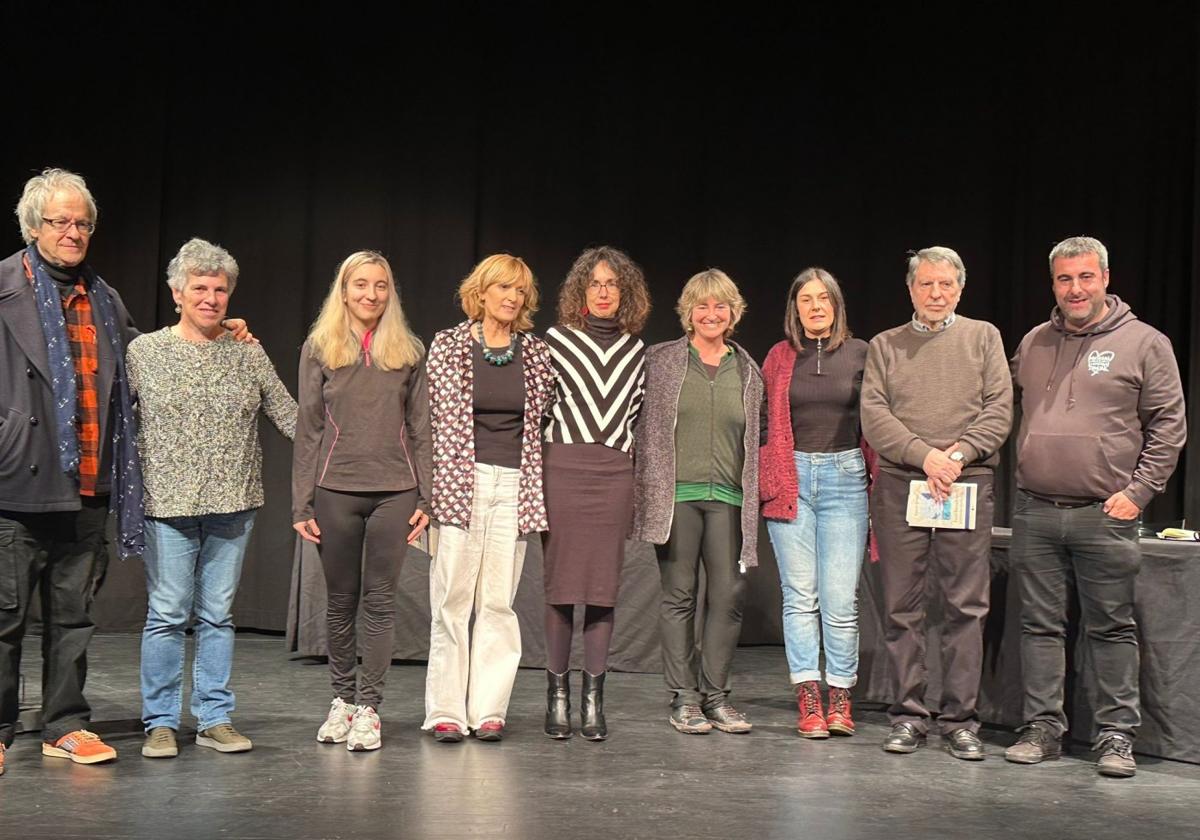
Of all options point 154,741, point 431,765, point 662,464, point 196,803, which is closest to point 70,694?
point 154,741

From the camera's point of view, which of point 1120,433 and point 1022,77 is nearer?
point 1120,433

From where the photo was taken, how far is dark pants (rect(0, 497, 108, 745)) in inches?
135

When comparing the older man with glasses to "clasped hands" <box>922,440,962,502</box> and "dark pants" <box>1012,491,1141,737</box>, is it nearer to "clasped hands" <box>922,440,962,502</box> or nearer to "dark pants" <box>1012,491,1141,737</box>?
"clasped hands" <box>922,440,962,502</box>

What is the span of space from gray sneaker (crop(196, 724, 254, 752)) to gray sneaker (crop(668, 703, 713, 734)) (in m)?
1.38

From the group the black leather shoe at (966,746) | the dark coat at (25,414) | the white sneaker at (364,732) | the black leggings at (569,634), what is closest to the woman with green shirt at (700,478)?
the black leggings at (569,634)

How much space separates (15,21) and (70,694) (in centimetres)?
441

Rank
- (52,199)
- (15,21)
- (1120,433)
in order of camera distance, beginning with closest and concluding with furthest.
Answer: (52,199) < (1120,433) < (15,21)

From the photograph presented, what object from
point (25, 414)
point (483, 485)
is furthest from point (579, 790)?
point (25, 414)

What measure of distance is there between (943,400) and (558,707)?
1584 millimetres

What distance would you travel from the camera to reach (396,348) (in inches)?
147

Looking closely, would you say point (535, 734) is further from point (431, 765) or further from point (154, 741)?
point (154, 741)

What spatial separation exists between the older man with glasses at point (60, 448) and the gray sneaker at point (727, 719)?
1.92 m

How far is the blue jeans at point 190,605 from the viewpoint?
141 inches

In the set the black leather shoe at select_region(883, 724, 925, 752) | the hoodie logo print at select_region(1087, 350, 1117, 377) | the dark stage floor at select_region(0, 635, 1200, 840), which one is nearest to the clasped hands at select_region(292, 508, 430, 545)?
the dark stage floor at select_region(0, 635, 1200, 840)
